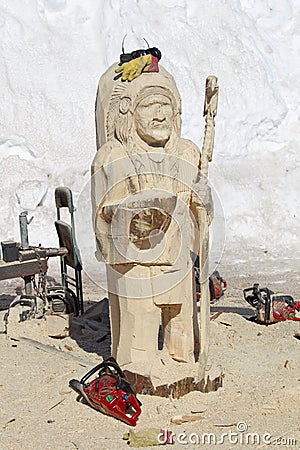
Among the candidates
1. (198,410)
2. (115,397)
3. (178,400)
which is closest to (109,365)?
(115,397)

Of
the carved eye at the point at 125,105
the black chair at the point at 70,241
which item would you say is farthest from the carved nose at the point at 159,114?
the black chair at the point at 70,241

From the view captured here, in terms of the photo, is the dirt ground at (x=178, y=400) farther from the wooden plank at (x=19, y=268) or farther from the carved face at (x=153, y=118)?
the carved face at (x=153, y=118)

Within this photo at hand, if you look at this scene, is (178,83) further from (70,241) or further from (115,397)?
(115,397)

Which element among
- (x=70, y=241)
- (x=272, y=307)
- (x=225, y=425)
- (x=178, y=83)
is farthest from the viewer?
(x=178, y=83)

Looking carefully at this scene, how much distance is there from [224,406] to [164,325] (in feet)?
2.60

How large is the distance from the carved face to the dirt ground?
1.71 meters

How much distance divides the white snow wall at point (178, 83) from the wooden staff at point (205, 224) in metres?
6.71

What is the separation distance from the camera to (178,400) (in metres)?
4.98

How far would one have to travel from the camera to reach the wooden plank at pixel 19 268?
22.9 feet

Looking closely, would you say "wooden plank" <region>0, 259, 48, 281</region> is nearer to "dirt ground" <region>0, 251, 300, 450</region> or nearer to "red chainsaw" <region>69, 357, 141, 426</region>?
"dirt ground" <region>0, 251, 300, 450</region>

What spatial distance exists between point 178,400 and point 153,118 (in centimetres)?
200

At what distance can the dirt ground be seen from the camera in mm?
4477

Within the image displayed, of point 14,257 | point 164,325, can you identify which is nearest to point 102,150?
point 164,325

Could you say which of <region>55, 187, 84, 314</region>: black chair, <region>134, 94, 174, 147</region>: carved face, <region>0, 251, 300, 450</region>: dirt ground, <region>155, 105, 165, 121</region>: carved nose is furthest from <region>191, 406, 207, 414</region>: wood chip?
<region>55, 187, 84, 314</region>: black chair
